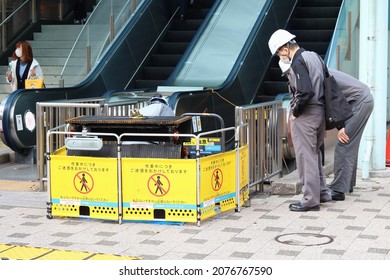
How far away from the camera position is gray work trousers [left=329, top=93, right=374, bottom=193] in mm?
8945

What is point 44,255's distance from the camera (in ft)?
21.4

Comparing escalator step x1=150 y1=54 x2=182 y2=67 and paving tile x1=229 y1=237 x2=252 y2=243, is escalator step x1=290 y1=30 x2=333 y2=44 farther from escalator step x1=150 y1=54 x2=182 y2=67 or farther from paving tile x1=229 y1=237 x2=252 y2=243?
paving tile x1=229 y1=237 x2=252 y2=243

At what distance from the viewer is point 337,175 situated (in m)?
9.04

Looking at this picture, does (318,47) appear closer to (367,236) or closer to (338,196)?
(338,196)

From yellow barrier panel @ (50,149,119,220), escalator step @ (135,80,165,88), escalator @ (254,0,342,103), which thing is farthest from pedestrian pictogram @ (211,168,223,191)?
escalator step @ (135,80,165,88)

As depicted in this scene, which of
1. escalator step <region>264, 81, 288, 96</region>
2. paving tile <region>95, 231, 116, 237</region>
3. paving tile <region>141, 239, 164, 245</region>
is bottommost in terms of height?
paving tile <region>95, 231, 116, 237</region>

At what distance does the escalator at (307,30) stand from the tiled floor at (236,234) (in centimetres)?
734

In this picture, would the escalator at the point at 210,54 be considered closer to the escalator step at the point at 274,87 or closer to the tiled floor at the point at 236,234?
the escalator step at the point at 274,87

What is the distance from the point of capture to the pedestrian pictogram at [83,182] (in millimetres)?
8016

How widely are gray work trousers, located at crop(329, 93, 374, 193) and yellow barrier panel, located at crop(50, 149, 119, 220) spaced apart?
262cm

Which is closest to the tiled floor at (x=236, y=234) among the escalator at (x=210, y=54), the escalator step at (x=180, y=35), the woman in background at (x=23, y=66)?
the woman in background at (x=23, y=66)
